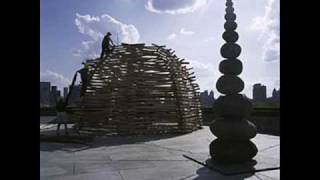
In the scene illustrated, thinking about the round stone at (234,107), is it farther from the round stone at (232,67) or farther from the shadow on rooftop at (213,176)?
the shadow on rooftop at (213,176)

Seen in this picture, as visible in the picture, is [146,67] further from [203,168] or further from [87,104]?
[203,168]

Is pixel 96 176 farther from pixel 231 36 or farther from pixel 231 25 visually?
pixel 231 25

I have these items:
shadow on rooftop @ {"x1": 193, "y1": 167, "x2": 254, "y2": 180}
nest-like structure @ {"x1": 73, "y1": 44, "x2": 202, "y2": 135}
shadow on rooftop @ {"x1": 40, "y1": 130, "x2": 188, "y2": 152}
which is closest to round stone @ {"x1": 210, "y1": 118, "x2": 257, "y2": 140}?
shadow on rooftop @ {"x1": 193, "y1": 167, "x2": 254, "y2": 180}

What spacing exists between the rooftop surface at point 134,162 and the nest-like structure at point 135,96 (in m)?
2.99

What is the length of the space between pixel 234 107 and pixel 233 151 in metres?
0.86

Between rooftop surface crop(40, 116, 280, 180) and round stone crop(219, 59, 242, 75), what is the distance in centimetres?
185

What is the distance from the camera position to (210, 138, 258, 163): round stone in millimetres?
6746

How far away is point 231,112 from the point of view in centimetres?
697

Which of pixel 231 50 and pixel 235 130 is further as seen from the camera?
pixel 231 50

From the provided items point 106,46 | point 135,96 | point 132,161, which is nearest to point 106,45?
point 106,46

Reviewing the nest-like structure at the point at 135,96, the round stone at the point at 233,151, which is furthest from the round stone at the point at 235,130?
the nest-like structure at the point at 135,96

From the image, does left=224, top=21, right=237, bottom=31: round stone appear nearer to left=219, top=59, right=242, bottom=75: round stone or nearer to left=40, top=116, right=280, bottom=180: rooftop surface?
left=219, top=59, right=242, bottom=75: round stone

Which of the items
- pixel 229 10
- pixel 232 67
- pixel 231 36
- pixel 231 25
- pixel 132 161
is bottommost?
pixel 132 161
